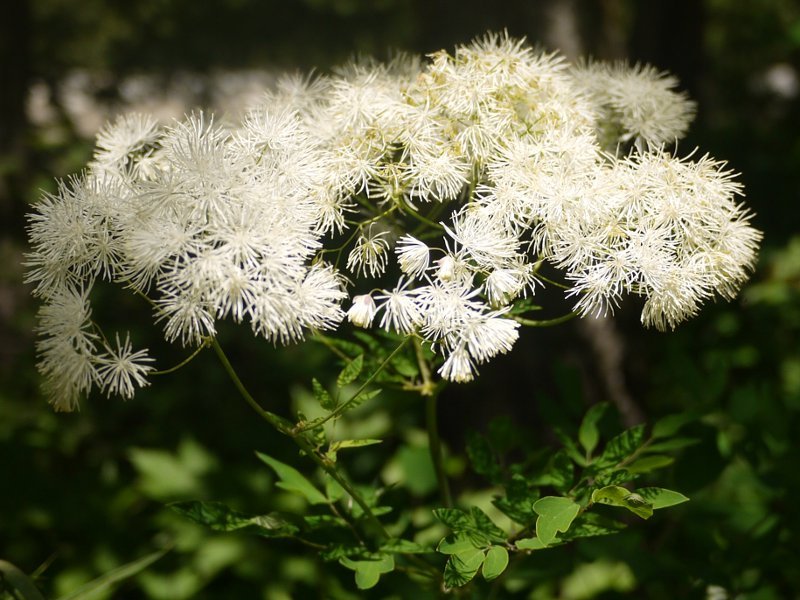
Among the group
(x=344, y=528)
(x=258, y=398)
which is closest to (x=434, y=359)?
(x=344, y=528)

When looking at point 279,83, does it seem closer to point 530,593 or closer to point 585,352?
point 530,593

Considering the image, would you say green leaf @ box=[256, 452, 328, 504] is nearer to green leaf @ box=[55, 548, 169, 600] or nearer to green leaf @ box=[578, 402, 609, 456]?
green leaf @ box=[55, 548, 169, 600]

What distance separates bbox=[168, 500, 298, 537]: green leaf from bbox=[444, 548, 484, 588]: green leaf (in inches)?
10.1

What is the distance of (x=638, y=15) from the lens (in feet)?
14.4

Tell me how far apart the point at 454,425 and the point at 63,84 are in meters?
3.01

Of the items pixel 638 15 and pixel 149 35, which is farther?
pixel 149 35

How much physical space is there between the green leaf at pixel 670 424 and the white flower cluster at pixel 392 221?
1.09ft

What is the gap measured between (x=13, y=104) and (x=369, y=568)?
114 inches

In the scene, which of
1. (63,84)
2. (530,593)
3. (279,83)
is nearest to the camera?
(279,83)

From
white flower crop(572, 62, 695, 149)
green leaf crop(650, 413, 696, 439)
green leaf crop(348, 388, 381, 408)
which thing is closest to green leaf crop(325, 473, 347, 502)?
green leaf crop(348, 388, 381, 408)

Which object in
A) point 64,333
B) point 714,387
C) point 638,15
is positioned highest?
point 638,15

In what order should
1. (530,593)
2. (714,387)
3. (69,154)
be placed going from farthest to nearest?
1. (69,154)
2. (530,593)
3. (714,387)

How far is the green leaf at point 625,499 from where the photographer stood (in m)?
0.87

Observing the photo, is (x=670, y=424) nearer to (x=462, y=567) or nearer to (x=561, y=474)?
(x=561, y=474)
